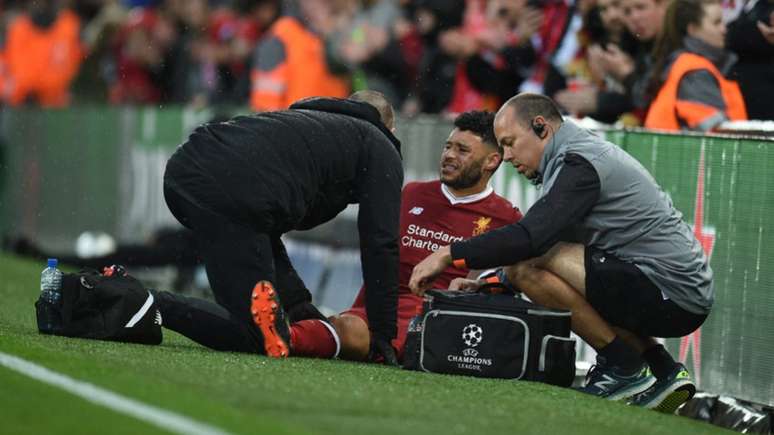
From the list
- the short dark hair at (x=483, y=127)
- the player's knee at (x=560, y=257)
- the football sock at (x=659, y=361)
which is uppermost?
the short dark hair at (x=483, y=127)

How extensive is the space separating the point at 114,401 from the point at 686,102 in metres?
4.75

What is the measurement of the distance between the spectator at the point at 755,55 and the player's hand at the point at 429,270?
303 centimetres

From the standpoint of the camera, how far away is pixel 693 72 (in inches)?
394

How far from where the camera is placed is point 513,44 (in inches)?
483

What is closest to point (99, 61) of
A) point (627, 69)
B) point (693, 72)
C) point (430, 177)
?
point (430, 177)

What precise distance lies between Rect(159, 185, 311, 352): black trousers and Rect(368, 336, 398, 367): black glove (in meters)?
0.65

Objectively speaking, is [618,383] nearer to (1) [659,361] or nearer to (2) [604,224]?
(1) [659,361]

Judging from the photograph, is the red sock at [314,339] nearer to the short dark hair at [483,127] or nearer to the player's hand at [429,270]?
the player's hand at [429,270]

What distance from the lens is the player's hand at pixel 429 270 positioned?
7926mm

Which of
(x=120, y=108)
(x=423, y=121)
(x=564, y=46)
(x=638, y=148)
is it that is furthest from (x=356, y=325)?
(x=120, y=108)

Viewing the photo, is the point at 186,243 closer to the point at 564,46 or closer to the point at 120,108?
the point at 120,108

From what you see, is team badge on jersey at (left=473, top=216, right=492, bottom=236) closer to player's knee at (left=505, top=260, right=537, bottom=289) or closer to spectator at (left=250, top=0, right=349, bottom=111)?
player's knee at (left=505, top=260, right=537, bottom=289)

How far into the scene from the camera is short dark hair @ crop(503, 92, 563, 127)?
8141mm

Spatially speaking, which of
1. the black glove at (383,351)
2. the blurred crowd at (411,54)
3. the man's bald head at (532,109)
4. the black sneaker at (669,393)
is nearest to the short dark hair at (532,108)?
the man's bald head at (532,109)
